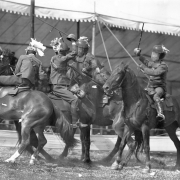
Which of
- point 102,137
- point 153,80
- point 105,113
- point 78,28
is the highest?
point 78,28

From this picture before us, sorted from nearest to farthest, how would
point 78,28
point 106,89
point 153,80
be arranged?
point 106,89, point 153,80, point 78,28

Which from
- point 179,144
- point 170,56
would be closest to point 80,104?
point 179,144

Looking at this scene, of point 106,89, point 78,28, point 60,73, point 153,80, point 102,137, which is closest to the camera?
point 106,89

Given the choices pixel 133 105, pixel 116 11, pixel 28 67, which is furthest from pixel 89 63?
pixel 116 11

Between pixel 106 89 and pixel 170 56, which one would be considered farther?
pixel 170 56

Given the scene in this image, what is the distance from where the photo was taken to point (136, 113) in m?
10.8

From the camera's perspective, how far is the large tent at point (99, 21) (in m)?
14.6

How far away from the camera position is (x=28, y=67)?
11.2m

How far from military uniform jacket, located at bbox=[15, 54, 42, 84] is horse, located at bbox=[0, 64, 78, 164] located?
0.31 m

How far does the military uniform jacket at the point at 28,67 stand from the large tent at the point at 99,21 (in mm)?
3188

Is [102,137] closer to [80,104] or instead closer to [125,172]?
[80,104]

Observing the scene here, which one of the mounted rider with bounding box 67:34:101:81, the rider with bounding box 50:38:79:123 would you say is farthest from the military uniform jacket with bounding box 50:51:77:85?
the mounted rider with bounding box 67:34:101:81

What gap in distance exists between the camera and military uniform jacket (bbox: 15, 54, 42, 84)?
11.1 m

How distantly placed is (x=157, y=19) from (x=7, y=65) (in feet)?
18.2
